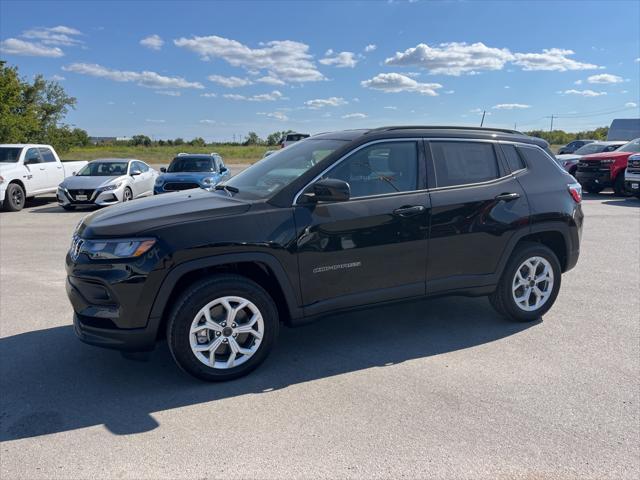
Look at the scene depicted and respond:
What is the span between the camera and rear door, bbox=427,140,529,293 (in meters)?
4.44

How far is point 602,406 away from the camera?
11.3 ft

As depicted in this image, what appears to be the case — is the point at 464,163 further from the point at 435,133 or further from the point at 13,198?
the point at 13,198

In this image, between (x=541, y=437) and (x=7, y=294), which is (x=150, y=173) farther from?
(x=541, y=437)

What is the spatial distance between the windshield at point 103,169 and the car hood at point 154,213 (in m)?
11.2

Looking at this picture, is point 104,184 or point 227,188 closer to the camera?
point 227,188

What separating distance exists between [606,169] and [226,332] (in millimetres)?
16511

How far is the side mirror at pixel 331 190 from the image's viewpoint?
3.79 metres

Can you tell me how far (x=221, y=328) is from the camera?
3732 millimetres

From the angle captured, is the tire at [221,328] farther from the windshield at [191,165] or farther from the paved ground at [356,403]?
the windshield at [191,165]

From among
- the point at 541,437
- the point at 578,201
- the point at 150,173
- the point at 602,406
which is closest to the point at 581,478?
the point at 541,437

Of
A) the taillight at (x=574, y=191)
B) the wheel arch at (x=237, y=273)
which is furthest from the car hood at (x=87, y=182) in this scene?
the taillight at (x=574, y=191)

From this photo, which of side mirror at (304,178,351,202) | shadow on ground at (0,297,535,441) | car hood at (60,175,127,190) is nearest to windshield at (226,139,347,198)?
side mirror at (304,178,351,202)

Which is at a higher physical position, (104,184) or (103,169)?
(103,169)

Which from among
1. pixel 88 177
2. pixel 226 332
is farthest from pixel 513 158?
pixel 88 177
